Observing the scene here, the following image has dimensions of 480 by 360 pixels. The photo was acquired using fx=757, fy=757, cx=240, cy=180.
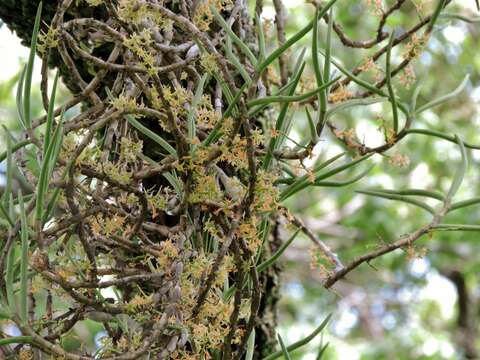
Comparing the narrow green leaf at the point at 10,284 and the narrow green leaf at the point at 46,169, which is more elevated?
the narrow green leaf at the point at 46,169

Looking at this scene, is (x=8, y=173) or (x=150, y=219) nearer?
(x=8, y=173)

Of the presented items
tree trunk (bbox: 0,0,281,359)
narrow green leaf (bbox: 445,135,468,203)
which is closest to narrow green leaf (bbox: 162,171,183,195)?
tree trunk (bbox: 0,0,281,359)

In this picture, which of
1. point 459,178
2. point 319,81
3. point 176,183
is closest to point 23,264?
point 176,183

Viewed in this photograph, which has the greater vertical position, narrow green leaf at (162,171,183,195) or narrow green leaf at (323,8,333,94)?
narrow green leaf at (323,8,333,94)

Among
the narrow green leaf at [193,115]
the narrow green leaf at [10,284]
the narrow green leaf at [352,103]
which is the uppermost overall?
the narrow green leaf at [352,103]

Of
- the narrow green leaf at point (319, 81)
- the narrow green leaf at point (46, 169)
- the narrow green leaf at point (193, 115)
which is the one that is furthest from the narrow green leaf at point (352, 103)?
the narrow green leaf at point (46, 169)

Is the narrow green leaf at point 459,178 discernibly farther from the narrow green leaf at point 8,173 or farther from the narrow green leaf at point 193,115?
the narrow green leaf at point 8,173

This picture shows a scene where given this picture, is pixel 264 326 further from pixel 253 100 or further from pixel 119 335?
pixel 253 100

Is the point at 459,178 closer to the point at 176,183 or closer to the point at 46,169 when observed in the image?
the point at 176,183

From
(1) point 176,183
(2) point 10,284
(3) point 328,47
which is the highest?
(3) point 328,47

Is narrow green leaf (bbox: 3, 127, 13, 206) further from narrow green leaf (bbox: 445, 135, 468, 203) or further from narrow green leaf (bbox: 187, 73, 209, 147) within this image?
narrow green leaf (bbox: 445, 135, 468, 203)

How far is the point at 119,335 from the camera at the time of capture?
24.5 inches

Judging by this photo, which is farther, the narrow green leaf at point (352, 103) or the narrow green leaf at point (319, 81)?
the narrow green leaf at point (352, 103)

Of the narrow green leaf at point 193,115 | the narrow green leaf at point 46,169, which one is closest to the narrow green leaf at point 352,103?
the narrow green leaf at point 193,115
